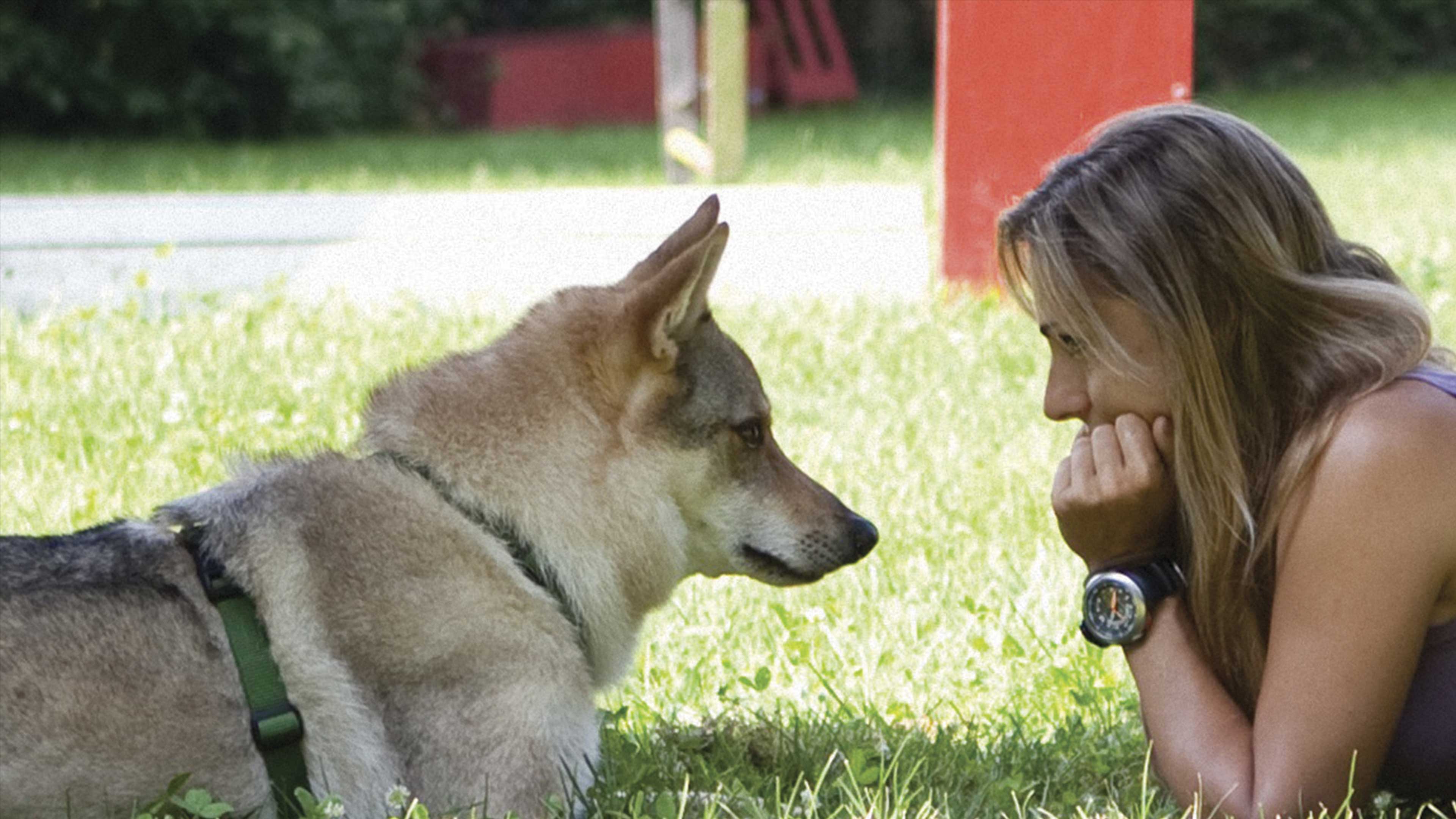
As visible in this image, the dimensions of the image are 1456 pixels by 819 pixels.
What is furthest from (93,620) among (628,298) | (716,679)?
(716,679)

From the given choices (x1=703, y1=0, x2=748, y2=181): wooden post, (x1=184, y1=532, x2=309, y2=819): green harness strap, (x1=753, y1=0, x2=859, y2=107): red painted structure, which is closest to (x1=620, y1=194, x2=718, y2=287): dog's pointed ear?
(x1=184, y1=532, x2=309, y2=819): green harness strap

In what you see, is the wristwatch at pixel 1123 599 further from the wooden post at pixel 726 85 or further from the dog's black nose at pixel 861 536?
the wooden post at pixel 726 85

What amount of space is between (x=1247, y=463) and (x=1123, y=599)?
13.5 inches

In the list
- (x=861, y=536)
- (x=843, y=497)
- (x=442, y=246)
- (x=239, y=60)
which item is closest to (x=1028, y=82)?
(x=442, y=246)

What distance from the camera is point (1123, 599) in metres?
3.33

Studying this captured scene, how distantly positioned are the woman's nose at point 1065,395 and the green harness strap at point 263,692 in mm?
1483

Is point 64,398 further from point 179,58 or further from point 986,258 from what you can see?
point 179,58

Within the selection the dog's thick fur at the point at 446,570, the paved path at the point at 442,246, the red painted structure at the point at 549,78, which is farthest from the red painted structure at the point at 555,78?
the dog's thick fur at the point at 446,570

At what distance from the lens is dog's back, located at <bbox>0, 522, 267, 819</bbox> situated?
2.81 meters

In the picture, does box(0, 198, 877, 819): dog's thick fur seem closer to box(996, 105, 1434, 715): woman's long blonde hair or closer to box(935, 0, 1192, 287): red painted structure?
box(996, 105, 1434, 715): woman's long blonde hair

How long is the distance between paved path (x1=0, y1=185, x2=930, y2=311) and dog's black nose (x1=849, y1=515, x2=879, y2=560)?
14.3 ft

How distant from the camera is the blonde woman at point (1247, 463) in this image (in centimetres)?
297

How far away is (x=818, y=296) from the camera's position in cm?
815

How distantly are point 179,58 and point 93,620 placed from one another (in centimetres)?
1994
